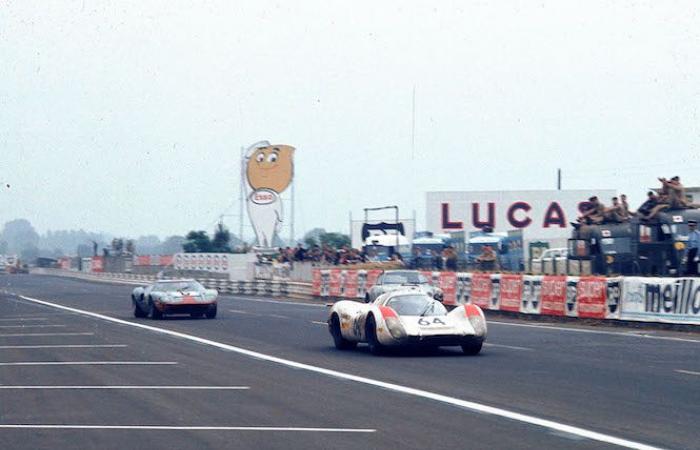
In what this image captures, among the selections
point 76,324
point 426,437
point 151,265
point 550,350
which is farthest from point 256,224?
point 426,437

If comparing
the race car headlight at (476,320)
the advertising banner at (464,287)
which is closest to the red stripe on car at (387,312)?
the race car headlight at (476,320)

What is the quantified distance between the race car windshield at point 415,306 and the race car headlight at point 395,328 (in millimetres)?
Answer: 299

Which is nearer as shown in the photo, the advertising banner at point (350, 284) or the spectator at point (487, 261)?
the spectator at point (487, 261)

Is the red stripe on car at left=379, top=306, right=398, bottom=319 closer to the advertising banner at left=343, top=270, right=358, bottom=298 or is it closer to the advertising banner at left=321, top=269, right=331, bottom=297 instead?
the advertising banner at left=343, top=270, right=358, bottom=298

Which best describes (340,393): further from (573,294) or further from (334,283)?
(334,283)

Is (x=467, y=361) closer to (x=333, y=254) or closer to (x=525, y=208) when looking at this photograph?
(x=333, y=254)

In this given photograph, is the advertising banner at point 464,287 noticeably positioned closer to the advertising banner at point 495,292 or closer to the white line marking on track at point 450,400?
the advertising banner at point 495,292

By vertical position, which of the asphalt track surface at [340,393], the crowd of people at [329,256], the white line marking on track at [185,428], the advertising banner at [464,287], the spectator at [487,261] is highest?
the crowd of people at [329,256]

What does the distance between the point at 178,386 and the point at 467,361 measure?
5.19 m

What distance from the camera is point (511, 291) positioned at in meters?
32.4

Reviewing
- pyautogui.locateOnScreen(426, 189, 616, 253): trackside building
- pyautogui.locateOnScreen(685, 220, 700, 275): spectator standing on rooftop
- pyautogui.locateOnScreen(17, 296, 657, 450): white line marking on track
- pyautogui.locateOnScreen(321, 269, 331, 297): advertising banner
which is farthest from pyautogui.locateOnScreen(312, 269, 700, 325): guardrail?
pyautogui.locateOnScreen(426, 189, 616, 253): trackside building

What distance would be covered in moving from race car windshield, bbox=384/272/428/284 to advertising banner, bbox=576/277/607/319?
22.6ft

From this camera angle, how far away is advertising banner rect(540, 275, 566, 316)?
29484mm

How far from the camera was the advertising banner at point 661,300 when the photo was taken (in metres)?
24.5
